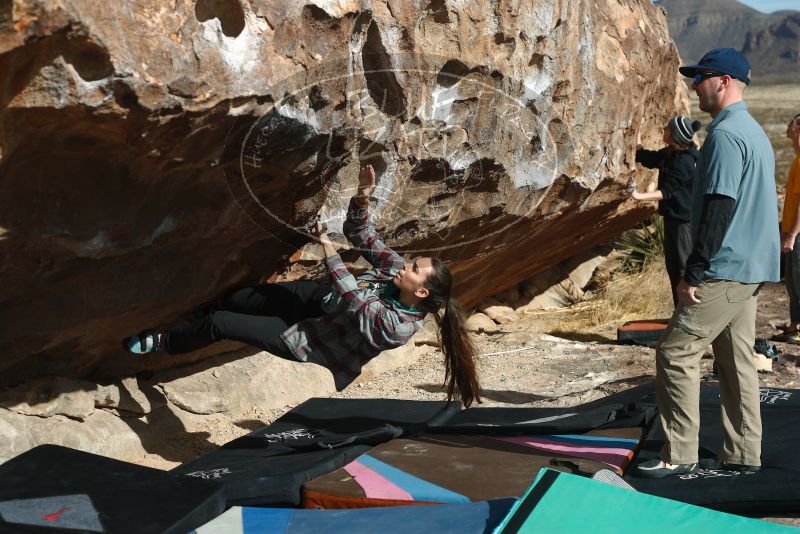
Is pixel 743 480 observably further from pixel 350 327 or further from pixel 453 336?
pixel 350 327

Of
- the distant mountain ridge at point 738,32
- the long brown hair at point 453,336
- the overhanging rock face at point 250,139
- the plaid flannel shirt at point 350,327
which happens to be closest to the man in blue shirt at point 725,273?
the long brown hair at point 453,336

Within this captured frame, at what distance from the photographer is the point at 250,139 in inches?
159

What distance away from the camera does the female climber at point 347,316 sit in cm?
443

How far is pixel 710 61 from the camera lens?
12.9ft

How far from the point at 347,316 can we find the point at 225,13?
1.42m

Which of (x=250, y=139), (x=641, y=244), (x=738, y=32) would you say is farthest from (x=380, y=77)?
(x=738, y=32)

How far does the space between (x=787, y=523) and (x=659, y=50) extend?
4.27 metres

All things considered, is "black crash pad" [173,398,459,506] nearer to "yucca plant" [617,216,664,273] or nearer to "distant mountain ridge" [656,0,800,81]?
"yucca plant" [617,216,664,273]

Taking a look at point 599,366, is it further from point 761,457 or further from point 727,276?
point 727,276

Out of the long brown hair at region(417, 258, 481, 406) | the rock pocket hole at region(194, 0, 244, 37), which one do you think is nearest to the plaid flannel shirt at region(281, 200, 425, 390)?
the long brown hair at region(417, 258, 481, 406)

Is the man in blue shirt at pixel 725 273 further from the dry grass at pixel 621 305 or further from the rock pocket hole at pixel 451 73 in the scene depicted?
the dry grass at pixel 621 305

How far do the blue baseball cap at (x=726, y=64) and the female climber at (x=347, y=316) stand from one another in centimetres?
138

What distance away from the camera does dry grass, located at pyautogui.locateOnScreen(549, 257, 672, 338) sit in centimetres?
809

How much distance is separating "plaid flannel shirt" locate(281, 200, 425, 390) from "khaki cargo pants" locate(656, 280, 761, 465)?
1119 mm
